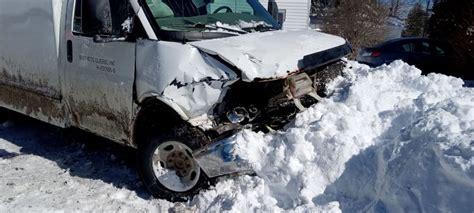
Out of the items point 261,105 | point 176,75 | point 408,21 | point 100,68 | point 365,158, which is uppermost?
point 176,75

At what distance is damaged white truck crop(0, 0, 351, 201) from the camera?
386 cm

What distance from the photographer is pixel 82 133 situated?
19.8 feet

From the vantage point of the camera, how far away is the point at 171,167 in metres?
4.22

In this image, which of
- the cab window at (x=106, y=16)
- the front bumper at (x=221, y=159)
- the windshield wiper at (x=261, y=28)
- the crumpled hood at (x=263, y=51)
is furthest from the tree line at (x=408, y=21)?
the cab window at (x=106, y=16)

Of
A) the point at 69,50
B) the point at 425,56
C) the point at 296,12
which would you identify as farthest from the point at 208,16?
the point at 296,12

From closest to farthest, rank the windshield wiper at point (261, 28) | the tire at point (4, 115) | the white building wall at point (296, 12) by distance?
1. the windshield wiper at point (261, 28)
2. the tire at point (4, 115)
3. the white building wall at point (296, 12)

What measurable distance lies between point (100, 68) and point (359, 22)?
17.0 metres

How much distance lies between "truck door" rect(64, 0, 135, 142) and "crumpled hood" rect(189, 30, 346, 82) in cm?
81

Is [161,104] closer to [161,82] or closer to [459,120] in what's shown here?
[161,82]

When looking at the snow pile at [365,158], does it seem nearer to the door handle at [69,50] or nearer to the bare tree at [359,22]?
the door handle at [69,50]

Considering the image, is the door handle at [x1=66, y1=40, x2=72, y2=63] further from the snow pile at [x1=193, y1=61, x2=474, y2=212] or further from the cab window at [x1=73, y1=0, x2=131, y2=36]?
the snow pile at [x1=193, y1=61, x2=474, y2=212]

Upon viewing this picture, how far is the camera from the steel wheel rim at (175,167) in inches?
161

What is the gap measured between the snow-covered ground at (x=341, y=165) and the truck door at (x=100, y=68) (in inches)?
25.0

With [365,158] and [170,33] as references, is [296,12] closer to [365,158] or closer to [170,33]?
[170,33]
